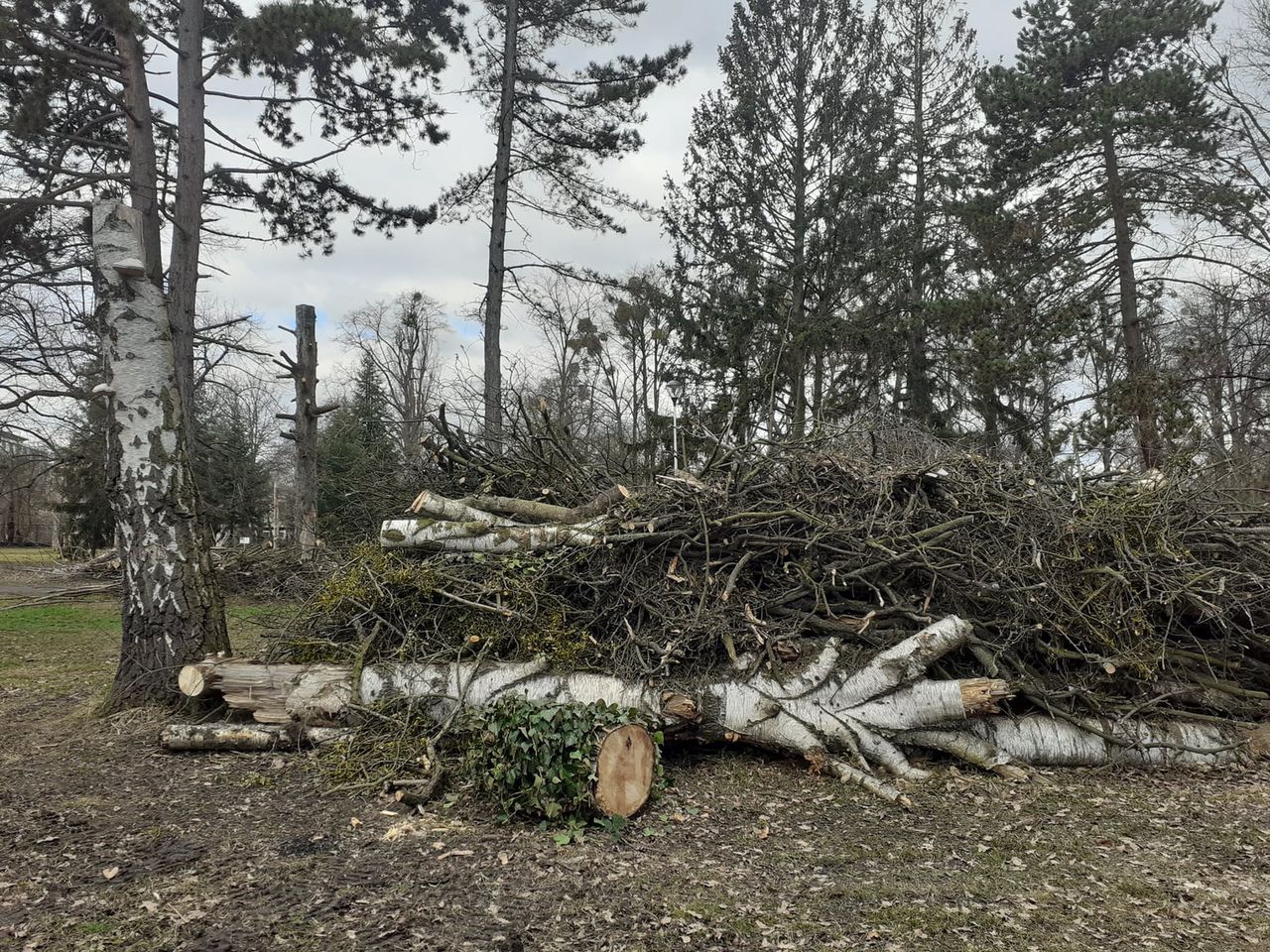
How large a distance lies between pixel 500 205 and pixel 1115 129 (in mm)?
10101

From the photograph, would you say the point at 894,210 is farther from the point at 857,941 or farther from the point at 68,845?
the point at 68,845

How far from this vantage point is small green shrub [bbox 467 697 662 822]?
12.5 feet

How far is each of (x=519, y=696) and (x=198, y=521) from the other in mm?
2939

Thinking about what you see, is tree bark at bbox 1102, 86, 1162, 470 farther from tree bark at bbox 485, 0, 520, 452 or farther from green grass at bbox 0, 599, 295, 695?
green grass at bbox 0, 599, 295, 695

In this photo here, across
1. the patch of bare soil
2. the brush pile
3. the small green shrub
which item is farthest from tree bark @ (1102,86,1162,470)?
the small green shrub

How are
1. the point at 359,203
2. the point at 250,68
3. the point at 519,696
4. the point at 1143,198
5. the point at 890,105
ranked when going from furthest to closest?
the point at 890,105 → the point at 1143,198 → the point at 359,203 → the point at 250,68 → the point at 519,696

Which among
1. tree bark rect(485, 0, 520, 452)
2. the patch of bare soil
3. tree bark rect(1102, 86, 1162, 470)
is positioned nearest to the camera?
the patch of bare soil

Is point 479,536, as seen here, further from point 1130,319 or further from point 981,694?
point 1130,319

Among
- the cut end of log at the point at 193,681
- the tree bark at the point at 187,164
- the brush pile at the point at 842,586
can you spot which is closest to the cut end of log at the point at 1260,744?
the brush pile at the point at 842,586

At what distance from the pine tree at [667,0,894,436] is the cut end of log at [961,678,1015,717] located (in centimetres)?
866

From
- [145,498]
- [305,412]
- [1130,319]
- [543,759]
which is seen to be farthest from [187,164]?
[1130,319]

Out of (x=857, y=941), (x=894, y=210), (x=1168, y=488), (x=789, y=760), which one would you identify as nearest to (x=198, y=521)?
(x=789, y=760)

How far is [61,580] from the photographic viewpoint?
14.3 m

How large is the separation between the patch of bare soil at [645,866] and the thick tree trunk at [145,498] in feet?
2.73
